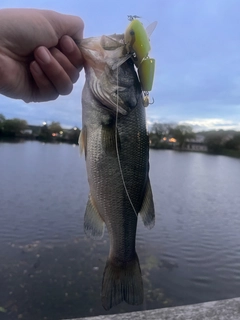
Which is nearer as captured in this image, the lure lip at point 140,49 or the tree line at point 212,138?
the lure lip at point 140,49

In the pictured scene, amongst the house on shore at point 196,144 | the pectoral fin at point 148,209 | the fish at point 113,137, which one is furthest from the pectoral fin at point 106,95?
the house on shore at point 196,144

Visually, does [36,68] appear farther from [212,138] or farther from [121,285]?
[212,138]

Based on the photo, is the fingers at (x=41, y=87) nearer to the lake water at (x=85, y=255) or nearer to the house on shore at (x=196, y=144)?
the lake water at (x=85, y=255)

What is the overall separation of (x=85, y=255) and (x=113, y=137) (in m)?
8.43

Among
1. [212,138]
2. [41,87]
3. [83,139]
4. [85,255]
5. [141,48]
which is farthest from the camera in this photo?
[212,138]

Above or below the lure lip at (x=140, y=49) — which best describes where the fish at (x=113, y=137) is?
below

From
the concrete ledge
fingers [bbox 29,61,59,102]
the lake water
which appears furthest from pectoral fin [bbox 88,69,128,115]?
the lake water

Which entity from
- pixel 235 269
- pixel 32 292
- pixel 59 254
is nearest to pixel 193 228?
pixel 235 269

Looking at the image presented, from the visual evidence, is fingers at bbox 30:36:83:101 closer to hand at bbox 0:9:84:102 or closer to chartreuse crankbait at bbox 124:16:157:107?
hand at bbox 0:9:84:102

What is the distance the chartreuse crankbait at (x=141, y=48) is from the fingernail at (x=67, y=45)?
1.16 feet

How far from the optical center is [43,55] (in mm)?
2119

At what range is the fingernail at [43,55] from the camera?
6.94ft

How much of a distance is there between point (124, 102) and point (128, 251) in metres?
0.97

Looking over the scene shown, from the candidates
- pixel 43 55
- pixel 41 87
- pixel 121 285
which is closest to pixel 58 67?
pixel 43 55
